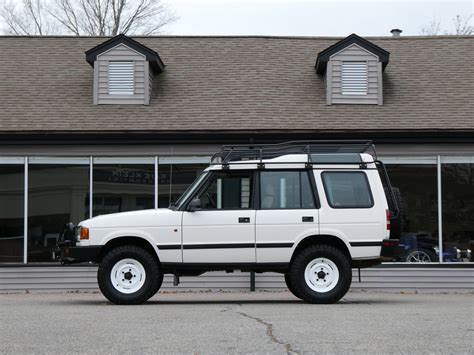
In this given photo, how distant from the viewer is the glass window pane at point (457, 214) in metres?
16.4

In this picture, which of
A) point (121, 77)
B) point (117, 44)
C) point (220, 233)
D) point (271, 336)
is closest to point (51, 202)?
point (121, 77)

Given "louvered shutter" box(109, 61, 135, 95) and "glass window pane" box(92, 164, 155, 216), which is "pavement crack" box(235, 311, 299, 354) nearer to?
"glass window pane" box(92, 164, 155, 216)

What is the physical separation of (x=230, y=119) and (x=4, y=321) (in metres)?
8.23

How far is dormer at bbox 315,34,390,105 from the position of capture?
17.6 metres

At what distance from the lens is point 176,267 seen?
1196 cm

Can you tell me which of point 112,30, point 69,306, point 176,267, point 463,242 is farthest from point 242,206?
point 112,30

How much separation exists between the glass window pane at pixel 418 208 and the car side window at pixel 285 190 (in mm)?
4832

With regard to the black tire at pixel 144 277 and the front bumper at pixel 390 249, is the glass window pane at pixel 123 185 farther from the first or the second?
the front bumper at pixel 390 249

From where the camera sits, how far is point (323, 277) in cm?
1186

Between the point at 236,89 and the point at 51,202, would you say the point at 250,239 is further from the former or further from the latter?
the point at 236,89

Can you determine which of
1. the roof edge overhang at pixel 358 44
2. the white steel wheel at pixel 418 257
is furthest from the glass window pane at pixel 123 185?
the white steel wheel at pixel 418 257

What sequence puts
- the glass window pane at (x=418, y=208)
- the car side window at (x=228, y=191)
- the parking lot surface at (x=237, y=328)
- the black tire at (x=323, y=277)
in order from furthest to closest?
1. the glass window pane at (x=418, y=208)
2. the car side window at (x=228, y=191)
3. the black tire at (x=323, y=277)
4. the parking lot surface at (x=237, y=328)

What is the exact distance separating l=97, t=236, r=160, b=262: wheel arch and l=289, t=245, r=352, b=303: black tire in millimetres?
2107

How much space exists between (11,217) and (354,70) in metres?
8.16
